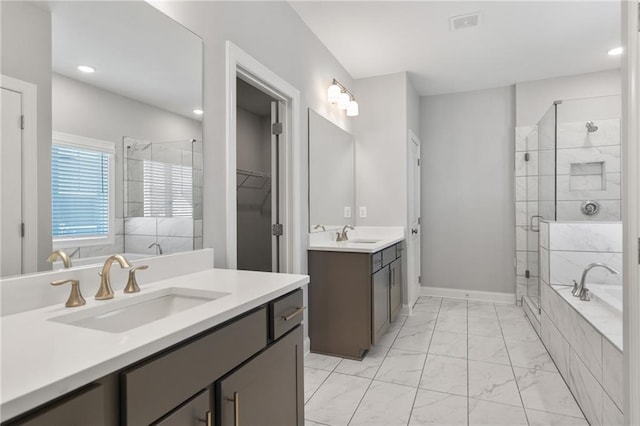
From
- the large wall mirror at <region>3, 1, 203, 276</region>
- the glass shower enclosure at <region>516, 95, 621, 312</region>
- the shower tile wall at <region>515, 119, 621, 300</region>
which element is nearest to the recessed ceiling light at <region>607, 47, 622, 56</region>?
the glass shower enclosure at <region>516, 95, 621, 312</region>

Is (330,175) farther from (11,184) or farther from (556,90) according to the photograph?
(556,90)

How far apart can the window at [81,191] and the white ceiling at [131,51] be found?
0.24 meters

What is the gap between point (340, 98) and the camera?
3.28 meters

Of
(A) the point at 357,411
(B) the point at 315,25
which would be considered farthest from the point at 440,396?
(B) the point at 315,25

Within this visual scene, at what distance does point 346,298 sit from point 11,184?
84.7 inches

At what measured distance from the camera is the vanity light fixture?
3168 mm

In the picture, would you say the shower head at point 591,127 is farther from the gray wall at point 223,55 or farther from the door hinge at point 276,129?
the door hinge at point 276,129

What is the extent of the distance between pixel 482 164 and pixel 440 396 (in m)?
3.17

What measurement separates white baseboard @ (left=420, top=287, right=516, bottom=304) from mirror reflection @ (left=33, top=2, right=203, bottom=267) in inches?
147

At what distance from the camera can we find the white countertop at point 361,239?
2690 mm

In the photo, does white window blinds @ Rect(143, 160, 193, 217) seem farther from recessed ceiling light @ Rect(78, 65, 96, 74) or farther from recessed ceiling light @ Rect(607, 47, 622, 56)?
recessed ceiling light @ Rect(607, 47, 622, 56)

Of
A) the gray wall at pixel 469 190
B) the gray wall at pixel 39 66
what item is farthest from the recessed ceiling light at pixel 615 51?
the gray wall at pixel 39 66

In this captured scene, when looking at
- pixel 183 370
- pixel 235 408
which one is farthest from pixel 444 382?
pixel 183 370

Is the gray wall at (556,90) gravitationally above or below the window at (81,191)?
above
